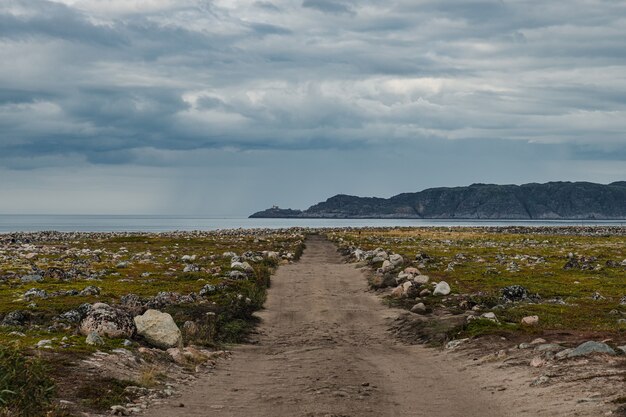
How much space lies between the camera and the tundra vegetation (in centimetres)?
1377

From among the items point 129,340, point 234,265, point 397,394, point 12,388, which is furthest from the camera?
point 234,265

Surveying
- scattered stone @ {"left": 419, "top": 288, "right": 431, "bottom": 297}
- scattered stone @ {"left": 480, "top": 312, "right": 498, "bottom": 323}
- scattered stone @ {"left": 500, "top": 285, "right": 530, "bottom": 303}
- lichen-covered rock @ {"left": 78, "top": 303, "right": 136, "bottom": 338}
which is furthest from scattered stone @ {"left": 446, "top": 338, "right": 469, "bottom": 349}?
scattered stone @ {"left": 419, "top": 288, "right": 431, "bottom": 297}

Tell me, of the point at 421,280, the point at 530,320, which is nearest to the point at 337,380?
the point at 530,320

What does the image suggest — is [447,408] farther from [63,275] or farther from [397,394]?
[63,275]

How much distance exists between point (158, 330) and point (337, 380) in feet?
22.4

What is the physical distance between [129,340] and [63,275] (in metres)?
23.4

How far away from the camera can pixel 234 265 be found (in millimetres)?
49688

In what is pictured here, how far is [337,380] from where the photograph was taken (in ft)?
61.6

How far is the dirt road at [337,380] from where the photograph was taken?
1555cm

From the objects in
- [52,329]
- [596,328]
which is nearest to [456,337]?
[596,328]

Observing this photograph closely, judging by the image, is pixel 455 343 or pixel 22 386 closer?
pixel 22 386

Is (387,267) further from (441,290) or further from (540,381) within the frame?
(540,381)

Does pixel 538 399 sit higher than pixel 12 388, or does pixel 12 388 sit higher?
pixel 12 388

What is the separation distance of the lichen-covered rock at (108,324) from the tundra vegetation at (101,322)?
0.11ft
